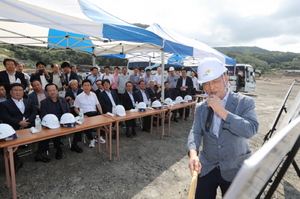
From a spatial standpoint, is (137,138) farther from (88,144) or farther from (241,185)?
(241,185)

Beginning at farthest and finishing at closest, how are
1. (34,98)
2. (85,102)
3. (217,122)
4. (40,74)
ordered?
1. (40,74)
2. (85,102)
3. (34,98)
4. (217,122)

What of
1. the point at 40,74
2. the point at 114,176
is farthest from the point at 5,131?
the point at 40,74

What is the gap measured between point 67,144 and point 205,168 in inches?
151

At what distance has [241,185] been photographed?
0.41 m

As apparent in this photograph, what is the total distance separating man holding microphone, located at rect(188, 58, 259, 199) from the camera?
1104mm

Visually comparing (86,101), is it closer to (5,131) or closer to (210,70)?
(5,131)

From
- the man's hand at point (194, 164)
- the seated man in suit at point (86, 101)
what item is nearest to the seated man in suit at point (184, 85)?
the seated man in suit at point (86, 101)

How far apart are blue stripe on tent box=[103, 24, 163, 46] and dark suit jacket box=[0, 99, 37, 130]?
2.29 meters

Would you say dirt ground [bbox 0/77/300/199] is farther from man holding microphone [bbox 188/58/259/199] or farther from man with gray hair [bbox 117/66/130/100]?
man with gray hair [bbox 117/66/130/100]

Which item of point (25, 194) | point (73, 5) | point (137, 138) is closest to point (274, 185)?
point (25, 194)

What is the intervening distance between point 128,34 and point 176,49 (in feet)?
6.39

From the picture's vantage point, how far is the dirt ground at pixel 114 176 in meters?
2.53

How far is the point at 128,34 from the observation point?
3.79 meters

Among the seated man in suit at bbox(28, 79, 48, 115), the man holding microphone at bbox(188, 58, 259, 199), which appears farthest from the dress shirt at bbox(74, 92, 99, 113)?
the man holding microphone at bbox(188, 58, 259, 199)
